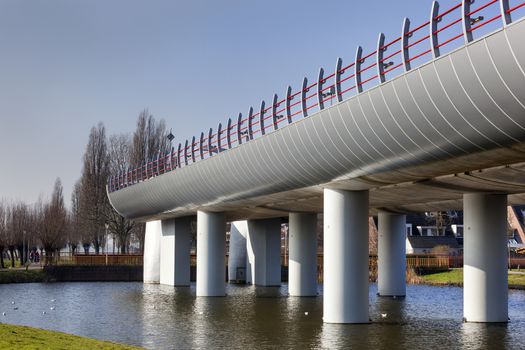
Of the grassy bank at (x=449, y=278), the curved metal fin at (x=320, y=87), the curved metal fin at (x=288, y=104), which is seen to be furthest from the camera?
the grassy bank at (x=449, y=278)

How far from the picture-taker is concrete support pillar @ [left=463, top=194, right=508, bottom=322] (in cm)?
3098

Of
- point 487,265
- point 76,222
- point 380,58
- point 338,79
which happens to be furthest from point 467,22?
point 76,222

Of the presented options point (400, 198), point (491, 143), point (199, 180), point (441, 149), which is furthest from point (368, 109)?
point (199, 180)

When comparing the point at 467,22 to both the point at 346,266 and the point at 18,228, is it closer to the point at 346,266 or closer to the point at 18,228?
the point at 346,266

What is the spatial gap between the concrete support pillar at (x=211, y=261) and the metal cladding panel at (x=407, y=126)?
8.40 metres

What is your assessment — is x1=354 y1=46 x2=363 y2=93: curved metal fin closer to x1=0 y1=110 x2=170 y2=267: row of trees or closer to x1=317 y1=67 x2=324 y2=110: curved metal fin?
x1=317 y1=67 x2=324 y2=110: curved metal fin

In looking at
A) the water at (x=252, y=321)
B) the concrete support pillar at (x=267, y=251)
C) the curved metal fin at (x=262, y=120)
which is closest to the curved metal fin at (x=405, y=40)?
the water at (x=252, y=321)

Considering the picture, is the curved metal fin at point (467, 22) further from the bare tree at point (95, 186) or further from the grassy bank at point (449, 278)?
the bare tree at point (95, 186)

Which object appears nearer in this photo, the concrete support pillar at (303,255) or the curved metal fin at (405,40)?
the curved metal fin at (405,40)

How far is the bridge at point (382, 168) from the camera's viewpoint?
20047 millimetres

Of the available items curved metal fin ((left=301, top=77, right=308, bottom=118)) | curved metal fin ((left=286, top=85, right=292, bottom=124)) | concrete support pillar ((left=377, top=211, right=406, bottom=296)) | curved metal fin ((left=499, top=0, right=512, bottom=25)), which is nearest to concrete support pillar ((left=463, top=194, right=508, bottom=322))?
curved metal fin ((left=301, top=77, right=308, bottom=118))

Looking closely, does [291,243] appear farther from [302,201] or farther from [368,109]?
[368,109]

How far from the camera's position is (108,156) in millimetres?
91938

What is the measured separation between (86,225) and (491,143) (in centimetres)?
7338
